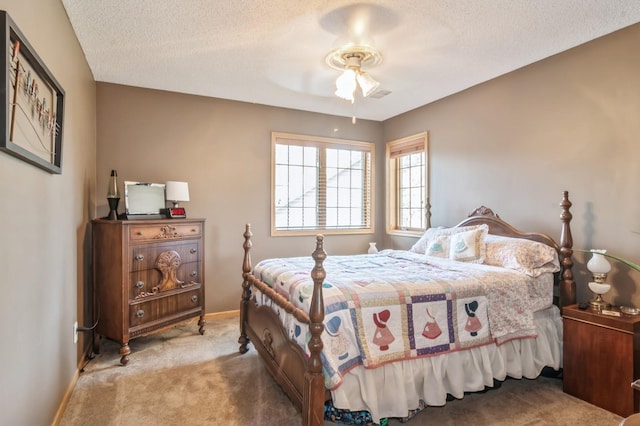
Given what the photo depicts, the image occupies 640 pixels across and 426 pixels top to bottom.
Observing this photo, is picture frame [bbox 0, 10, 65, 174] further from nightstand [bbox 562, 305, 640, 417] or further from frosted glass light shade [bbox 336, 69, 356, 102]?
nightstand [bbox 562, 305, 640, 417]

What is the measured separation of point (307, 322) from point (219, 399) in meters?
1.02

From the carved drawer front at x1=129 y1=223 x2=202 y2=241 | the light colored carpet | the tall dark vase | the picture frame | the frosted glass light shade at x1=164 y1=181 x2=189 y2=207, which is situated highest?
the picture frame

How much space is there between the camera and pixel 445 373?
2.19 meters

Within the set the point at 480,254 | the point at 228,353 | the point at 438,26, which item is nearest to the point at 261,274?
the point at 228,353

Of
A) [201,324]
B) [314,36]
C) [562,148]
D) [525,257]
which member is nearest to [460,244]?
[525,257]

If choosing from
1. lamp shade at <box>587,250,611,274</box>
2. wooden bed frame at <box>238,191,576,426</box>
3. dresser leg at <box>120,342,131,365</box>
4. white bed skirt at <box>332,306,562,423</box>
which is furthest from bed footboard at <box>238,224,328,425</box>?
lamp shade at <box>587,250,611,274</box>

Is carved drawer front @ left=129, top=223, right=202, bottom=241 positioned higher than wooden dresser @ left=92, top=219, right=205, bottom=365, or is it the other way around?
carved drawer front @ left=129, top=223, right=202, bottom=241

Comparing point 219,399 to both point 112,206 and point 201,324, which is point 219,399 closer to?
point 201,324

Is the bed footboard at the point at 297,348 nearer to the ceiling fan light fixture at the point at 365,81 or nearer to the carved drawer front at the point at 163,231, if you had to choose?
the carved drawer front at the point at 163,231

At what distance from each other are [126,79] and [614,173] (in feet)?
14.5

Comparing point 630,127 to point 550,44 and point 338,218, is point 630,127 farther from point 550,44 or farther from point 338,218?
point 338,218

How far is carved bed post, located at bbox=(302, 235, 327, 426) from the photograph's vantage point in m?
1.80

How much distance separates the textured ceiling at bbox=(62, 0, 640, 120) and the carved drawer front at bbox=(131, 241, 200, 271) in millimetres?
1667

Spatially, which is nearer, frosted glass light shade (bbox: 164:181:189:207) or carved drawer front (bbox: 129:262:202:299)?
carved drawer front (bbox: 129:262:202:299)
